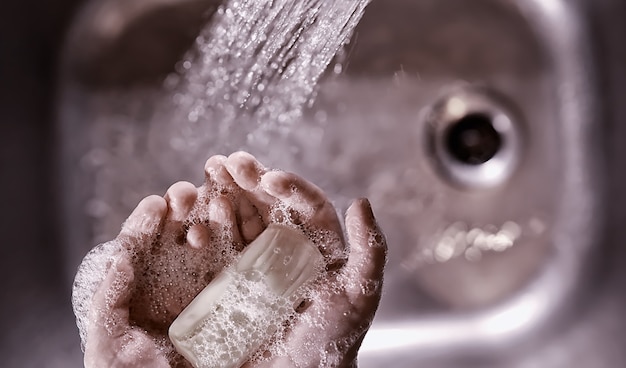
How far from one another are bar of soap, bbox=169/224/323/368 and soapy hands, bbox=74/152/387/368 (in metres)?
0.02

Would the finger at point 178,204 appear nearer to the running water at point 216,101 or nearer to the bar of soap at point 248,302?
the bar of soap at point 248,302

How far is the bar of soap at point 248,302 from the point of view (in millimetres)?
548

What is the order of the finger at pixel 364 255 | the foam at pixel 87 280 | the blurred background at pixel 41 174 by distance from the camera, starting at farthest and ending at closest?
the blurred background at pixel 41 174, the foam at pixel 87 280, the finger at pixel 364 255

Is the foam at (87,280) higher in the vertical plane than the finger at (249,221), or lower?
lower

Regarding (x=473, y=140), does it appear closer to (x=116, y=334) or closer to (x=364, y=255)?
(x=364, y=255)

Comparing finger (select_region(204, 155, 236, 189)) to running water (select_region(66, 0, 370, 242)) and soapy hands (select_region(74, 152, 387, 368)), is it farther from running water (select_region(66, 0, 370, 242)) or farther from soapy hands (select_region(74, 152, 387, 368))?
running water (select_region(66, 0, 370, 242))

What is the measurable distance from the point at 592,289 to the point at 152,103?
56 centimetres

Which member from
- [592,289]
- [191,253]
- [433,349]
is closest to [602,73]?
[592,289]

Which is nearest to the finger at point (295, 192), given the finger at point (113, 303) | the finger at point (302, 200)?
the finger at point (302, 200)

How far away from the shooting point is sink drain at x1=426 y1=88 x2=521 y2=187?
2.73 ft

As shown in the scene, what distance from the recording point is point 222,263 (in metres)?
0.63

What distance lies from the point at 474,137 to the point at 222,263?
1.24ft

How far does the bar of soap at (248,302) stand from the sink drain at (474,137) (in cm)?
33

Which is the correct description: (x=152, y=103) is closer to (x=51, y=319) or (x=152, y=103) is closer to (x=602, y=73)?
(x=51, y=319)
